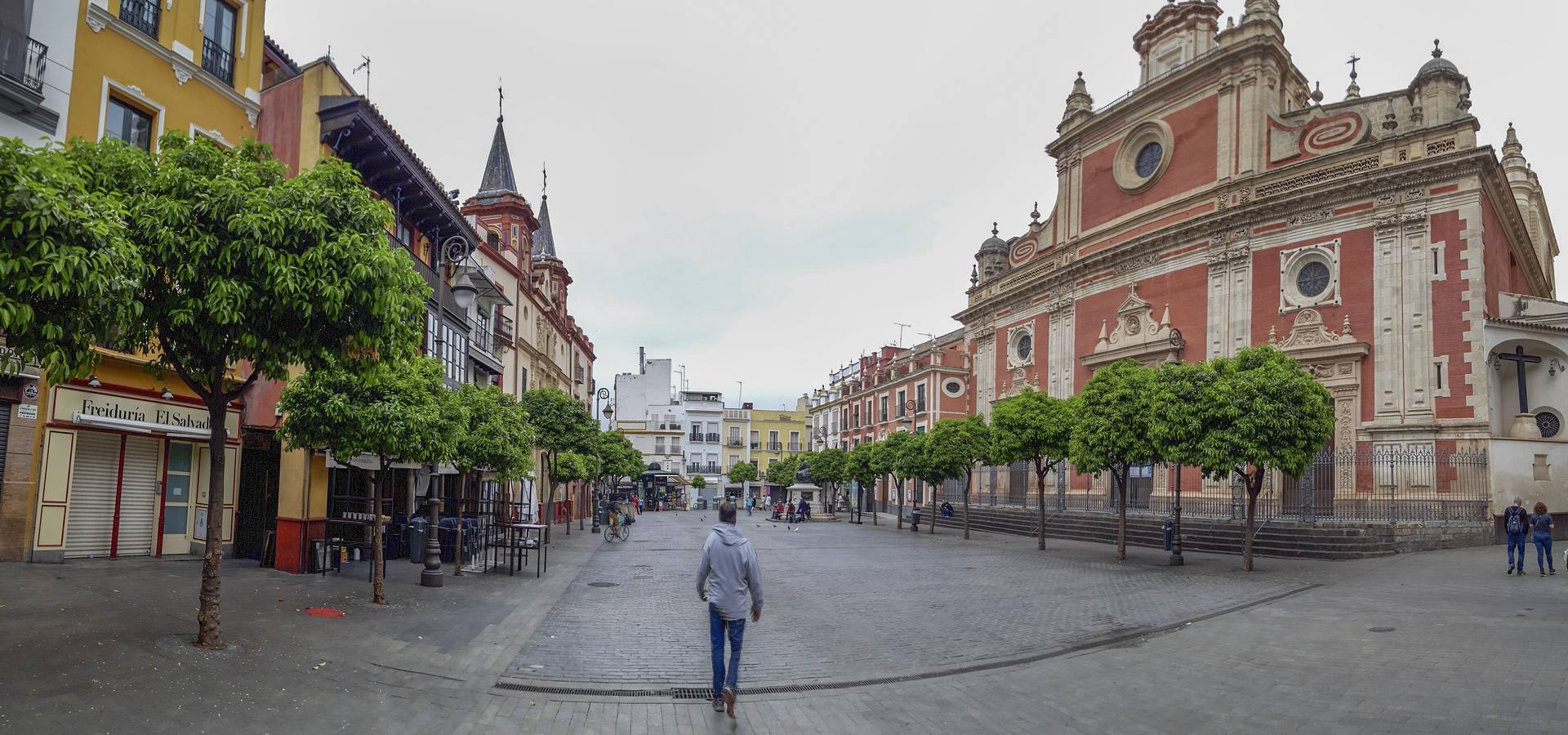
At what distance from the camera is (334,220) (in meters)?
8.14

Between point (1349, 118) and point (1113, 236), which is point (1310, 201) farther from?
point (1113, 236)

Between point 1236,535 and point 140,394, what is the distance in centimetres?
2521

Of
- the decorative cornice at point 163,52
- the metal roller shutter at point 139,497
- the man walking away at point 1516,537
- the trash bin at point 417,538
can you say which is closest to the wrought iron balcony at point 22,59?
the decorative cornice at point 163,52

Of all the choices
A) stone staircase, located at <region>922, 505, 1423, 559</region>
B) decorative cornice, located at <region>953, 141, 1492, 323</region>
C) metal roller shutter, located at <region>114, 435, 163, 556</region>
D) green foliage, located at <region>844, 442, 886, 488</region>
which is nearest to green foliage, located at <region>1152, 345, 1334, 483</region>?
stone staircase, located at <region>922, 505, 1423, 559</region>

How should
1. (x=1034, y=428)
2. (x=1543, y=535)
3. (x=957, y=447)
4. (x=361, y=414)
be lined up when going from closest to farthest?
(x=361, y=414), (x=1543, y=535), (x=1034, y=428), (x=957, y=447)

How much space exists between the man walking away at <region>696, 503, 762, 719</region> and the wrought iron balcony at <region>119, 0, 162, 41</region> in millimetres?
14203

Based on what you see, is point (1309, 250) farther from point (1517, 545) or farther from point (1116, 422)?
point (1517, 545)

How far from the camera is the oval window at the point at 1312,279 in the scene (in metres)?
28.6

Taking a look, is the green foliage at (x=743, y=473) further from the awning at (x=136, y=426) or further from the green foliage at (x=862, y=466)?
the awning at (x=136, y=426)

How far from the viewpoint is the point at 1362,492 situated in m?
26.0

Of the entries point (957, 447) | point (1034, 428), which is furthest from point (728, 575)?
point (957, 447)

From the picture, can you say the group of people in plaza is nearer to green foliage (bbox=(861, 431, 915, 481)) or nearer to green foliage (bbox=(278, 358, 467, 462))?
green foliage (bbox=(278, 358, 467, 462))

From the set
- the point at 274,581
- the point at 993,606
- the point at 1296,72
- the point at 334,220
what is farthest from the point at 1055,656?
the point at 1296,72

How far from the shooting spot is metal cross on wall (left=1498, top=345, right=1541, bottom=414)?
25.7m
